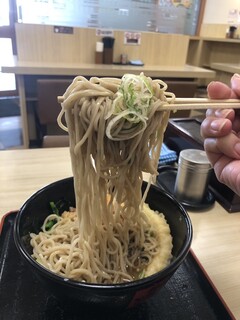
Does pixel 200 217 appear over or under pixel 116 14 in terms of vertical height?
under

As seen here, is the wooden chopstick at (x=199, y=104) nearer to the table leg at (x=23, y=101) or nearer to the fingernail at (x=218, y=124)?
the fingernail at (x=218, y=124)

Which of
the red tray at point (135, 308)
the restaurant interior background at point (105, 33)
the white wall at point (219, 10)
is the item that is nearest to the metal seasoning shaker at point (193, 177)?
the red tray at point (135, 308)

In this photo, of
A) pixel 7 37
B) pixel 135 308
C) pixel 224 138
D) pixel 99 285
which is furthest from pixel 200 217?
pixel 7 37

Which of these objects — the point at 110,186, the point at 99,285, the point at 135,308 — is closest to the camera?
the point at 99,285

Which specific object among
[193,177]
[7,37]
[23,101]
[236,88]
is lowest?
[23,101]

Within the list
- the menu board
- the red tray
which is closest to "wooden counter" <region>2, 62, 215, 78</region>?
the menu board

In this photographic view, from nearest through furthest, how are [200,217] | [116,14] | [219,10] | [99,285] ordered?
[99,285]
[200,217]
[116,14]
[219,10]

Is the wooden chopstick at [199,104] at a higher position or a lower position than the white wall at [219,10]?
lower

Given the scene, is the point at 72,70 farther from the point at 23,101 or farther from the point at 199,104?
the point at 199,104
